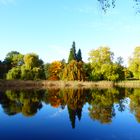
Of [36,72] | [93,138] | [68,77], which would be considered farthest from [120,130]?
[36,72]

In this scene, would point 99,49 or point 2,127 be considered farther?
point 99,49

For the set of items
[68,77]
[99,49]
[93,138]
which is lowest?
[93,138]

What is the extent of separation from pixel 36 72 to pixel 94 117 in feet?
162

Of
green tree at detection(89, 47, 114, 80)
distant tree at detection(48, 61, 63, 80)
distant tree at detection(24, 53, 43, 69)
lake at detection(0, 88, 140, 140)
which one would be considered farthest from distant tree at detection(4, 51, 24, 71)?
lake at detection(0, 88, 140, 140)

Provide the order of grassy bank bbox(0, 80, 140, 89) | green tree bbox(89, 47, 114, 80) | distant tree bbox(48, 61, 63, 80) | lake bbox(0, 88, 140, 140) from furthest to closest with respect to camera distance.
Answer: distant tree bbox(48, 61, 63, 80), green tree bbox(89, 47, 114, 80), grassy bank bbox(0, 80, 140, 89), lake bbox(0, 88, 140, 140)

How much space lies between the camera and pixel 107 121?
62.6ft

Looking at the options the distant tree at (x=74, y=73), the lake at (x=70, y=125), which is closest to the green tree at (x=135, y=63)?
the distant tree at (x=74, y=73)

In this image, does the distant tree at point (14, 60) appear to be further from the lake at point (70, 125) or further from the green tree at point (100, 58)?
the lake at point (70, 125)

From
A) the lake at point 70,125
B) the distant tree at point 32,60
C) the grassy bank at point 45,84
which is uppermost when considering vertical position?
the distant tree at point 32,60

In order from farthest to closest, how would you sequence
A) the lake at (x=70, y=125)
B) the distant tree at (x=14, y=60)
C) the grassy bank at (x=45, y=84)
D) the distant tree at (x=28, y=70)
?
the distant tree at (x=14, y=60)
the distant tree at (x=28, y=70)
the grassy bank at (x=45, y=84)
the lake at (x=70, y=125)

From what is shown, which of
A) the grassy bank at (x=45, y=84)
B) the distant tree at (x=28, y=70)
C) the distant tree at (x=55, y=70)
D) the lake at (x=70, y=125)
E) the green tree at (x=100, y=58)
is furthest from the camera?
the distant tree at (x=55, y=70)

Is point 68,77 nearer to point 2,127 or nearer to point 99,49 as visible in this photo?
point 99,49

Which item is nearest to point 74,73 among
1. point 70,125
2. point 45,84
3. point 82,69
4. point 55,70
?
point 82,69

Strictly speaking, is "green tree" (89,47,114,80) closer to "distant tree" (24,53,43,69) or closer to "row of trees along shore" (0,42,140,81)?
"row of trees along shore" (0,42,140,81)
